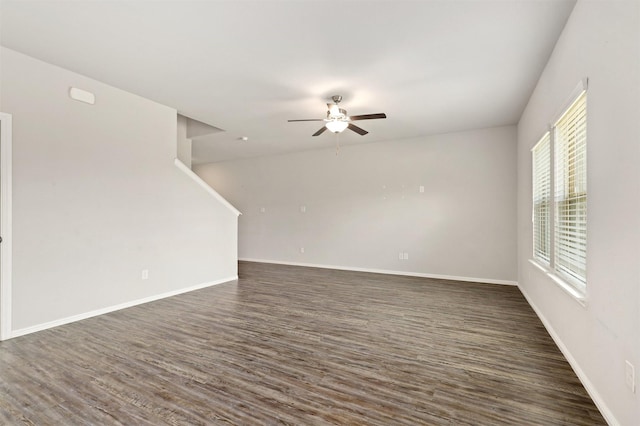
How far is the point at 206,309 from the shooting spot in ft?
12.8

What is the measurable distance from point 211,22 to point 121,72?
5.24ft

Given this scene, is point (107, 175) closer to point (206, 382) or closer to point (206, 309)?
point (206, 309)

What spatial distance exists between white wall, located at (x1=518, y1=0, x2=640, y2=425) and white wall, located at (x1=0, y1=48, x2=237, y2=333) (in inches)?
185

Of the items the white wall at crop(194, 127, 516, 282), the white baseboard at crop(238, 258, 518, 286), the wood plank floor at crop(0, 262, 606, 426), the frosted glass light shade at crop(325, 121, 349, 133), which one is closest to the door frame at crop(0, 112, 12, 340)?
the wood plank floor at crop(0, 262, 606, 426)

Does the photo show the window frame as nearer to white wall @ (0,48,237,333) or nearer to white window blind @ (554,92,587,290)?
white window blind @ (554,92,587,290)


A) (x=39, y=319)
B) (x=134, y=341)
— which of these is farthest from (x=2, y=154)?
(x=134, y=341)

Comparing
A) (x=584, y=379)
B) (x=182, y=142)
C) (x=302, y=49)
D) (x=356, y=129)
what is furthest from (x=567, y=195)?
(x=182, y=142)

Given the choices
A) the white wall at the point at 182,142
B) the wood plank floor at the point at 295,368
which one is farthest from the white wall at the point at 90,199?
the white wall at the point at 182,142

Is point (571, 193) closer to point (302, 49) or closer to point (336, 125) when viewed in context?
point (336, 125)

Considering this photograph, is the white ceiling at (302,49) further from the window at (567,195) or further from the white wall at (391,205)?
the white wall at (391,205)

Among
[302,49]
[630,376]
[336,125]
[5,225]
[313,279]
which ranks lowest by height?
[313,279]

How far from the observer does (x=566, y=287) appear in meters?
2.53

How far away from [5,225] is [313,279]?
13.8 feet

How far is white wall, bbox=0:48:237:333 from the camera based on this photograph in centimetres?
308
